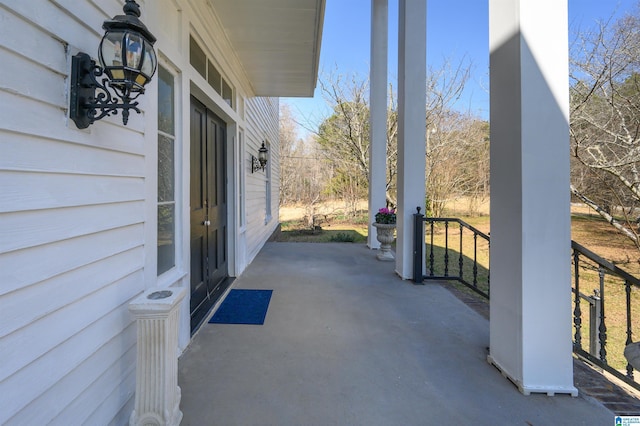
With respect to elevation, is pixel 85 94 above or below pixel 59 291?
above

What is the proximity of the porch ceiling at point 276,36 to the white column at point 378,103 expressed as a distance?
1866mm

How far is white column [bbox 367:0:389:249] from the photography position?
6.29 metres

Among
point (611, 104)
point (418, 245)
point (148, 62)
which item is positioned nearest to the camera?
point (148, 62)

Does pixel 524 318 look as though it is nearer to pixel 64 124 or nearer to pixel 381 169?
pixel 64 124

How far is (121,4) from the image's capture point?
5.45ft

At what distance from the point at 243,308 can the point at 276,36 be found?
2.94 metres

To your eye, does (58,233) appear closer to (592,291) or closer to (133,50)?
(133,50)

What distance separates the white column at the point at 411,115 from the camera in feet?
13.9

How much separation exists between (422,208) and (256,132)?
3.36 meters

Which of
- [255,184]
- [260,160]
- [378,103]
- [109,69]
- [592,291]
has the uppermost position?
[378,103]

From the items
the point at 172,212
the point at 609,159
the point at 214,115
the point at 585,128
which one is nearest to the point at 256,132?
the point at 214,115

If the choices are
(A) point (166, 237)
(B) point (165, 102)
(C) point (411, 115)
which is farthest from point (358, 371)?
(C) point (411, 115)

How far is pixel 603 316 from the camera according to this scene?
86.3 inches

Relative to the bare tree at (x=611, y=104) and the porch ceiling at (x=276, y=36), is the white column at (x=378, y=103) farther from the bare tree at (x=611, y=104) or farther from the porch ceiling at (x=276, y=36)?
the bare tree at (x=611, y=104)
